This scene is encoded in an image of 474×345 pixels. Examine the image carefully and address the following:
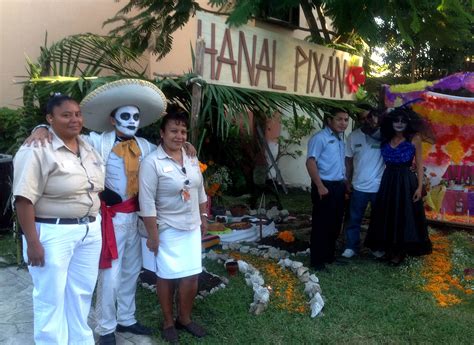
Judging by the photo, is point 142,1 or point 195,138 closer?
point 195,138

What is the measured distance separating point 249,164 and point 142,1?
269cm

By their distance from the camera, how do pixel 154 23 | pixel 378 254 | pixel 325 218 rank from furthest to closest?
1. pixel 154 23
2. pixel 378 254
3. pixel 325 218

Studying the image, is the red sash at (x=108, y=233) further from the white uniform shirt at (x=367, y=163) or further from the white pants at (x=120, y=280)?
the white uniform shirt at (x=367, y=163)

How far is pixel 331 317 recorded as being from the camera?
3898mm

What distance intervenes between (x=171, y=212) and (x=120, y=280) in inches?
23.9

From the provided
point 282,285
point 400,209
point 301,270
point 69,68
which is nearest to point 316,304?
point 282,285

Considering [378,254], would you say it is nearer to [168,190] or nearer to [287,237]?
[287,237]

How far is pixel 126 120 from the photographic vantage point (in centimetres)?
329

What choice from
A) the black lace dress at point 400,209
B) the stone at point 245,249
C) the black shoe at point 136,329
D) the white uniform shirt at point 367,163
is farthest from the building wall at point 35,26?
the black shoe at point 136,329

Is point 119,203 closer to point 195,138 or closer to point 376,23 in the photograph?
point 195,138

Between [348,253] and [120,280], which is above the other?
[120,280]

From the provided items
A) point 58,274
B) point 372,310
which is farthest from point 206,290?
point 58,274

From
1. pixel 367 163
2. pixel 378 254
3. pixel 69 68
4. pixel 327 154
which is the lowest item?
pixel 378 254

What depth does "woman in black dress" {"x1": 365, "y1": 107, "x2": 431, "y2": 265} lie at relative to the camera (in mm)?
5070
